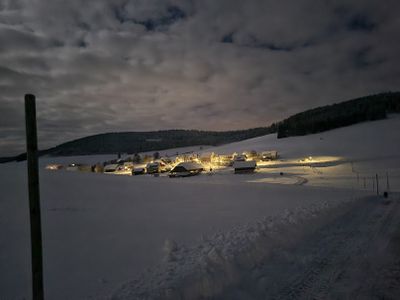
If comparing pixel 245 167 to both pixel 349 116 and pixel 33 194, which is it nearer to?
pixel 33 194

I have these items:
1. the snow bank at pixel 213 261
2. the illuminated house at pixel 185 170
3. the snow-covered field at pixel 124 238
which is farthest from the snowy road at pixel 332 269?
the illuminated house at pixel 185 170

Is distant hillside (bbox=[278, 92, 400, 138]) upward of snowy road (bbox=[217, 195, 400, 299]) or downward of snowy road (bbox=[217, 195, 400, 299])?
upward

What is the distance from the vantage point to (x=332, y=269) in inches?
263

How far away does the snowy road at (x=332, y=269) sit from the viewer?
5.70 meters

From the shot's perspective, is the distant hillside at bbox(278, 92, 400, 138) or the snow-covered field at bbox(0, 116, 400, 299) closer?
the snow-covered field at bbox(0, 116, 400, 299)

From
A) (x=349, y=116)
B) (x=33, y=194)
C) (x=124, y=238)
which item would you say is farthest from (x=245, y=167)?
(x=349, y=116)

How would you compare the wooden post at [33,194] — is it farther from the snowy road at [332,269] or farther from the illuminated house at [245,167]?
the illuminated house at [245,167]

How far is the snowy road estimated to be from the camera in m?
5.70

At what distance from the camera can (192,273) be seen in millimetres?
6434

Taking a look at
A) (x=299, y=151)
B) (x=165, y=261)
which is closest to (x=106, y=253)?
(x=165, y=261)

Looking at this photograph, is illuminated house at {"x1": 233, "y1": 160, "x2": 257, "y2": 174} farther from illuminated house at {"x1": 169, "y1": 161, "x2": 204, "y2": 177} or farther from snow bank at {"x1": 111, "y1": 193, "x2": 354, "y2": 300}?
snow bank at {"x1": 111, "y1": 193, "x2": 354, "y2": 300}

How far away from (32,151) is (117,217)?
818 cm

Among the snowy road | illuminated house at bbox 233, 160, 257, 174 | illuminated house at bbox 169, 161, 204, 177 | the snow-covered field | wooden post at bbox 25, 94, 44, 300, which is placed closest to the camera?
wooden post at bbox 25, 94, 44, 300

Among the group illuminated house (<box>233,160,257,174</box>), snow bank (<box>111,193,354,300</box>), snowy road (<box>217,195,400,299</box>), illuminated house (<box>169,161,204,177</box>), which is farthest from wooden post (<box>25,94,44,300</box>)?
illuminated house (<box>233,160,257,174</box>)
